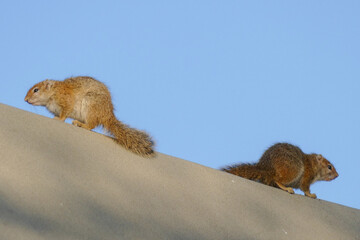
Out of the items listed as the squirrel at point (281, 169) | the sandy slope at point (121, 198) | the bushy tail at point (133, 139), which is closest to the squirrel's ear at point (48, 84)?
the bushy tail at point (133, 139)

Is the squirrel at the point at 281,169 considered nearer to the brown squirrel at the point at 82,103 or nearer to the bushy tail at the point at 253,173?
the bushy tail at the point at 253,173

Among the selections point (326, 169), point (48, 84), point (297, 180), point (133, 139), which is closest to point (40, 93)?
point (48, 84)

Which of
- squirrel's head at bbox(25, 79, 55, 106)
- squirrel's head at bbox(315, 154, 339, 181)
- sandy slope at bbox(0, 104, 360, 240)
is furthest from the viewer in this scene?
squirrel's head at bbox(315, 154, 339, 181)

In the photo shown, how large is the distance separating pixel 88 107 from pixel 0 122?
1572 mm

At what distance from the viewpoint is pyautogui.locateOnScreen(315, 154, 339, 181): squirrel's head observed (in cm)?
783

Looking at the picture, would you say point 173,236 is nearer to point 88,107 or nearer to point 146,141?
point 146,141

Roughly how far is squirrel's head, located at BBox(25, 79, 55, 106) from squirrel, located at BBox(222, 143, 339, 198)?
207cm

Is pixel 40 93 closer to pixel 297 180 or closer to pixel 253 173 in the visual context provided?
pixel 253 173

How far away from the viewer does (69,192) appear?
430 centimetres

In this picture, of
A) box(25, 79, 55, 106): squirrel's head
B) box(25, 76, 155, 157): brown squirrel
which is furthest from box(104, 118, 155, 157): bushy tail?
box(25, 79, 55, 106): squirrel's head

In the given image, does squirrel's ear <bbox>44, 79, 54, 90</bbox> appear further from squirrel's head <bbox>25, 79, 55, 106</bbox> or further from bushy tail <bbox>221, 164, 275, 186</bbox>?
bushy tail <bbox>221, 164, 275, 186</bbox>

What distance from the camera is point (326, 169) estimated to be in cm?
790

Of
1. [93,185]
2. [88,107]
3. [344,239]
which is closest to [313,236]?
[344,239]

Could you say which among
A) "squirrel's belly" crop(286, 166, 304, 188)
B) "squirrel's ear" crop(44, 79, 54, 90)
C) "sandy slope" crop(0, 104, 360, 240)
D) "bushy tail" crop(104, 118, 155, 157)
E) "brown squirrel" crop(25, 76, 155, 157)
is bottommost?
"sandy slope" crop(0, 104, 360, 240)
